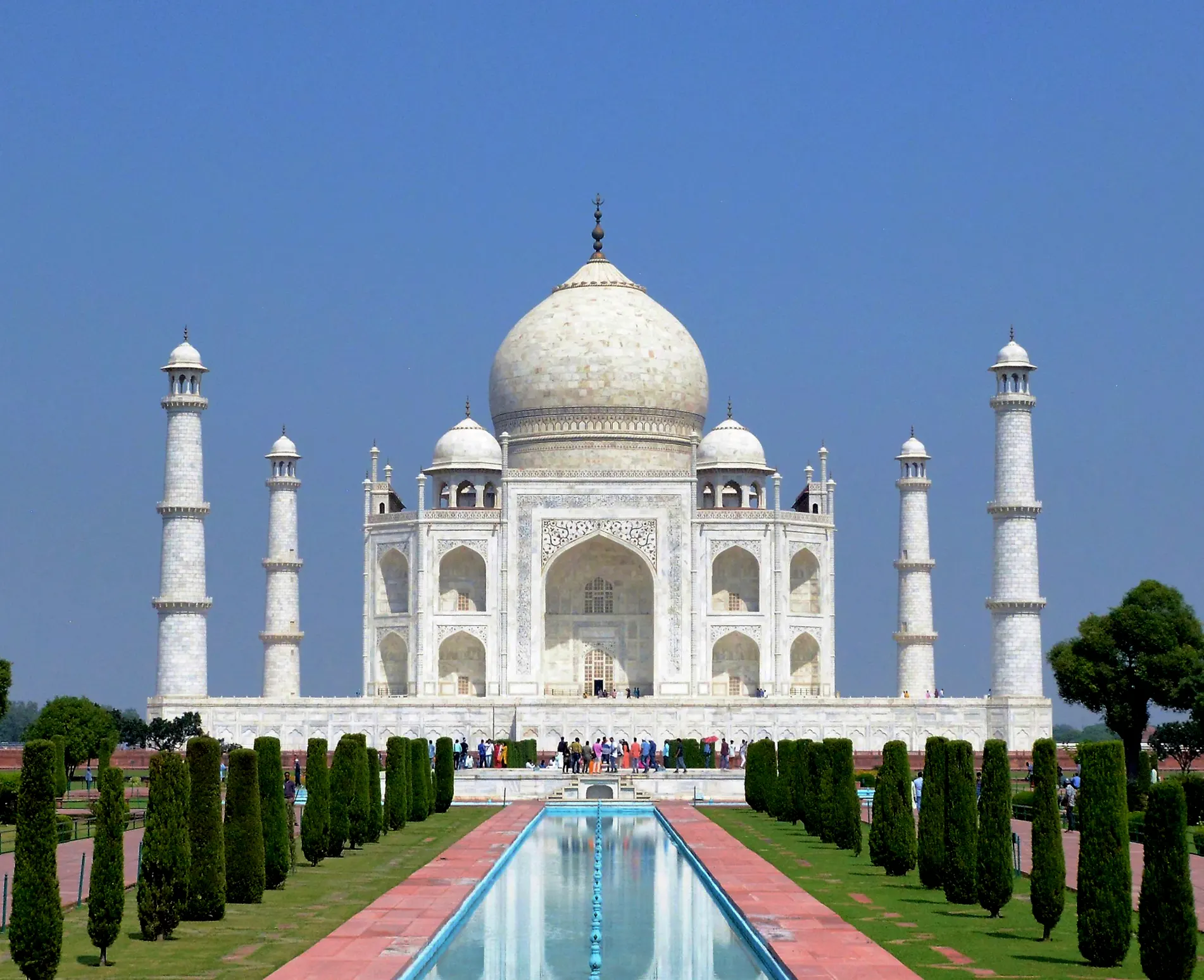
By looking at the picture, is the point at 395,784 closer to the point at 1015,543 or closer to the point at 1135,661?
the point at 1135,661

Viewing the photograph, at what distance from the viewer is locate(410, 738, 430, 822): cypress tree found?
2036 centimetres

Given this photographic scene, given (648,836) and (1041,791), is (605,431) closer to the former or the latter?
(648,836)

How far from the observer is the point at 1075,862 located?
51.4ft

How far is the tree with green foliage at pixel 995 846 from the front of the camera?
38.8 ft

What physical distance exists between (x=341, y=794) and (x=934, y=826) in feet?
17.5

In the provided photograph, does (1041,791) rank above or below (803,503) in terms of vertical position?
below

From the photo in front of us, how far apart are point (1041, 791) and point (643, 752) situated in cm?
1740

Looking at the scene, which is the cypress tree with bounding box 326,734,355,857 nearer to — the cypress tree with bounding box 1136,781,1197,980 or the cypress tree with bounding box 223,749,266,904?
the cypress tree with bounding box 223,749,266,904

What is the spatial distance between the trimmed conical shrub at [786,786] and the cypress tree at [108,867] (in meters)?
10.2

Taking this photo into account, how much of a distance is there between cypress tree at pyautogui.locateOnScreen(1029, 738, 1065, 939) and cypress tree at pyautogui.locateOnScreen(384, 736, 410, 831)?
27.7ft

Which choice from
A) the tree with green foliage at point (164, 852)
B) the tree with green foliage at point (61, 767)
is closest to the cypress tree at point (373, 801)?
the tree with green foliage at point (61, 767)

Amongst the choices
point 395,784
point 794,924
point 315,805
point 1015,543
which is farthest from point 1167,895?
point 1015,543

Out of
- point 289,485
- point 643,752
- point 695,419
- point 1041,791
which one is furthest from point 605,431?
point 1041,791

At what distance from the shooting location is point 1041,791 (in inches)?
449
